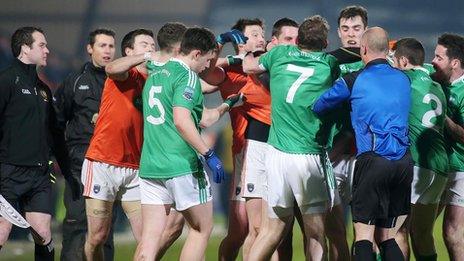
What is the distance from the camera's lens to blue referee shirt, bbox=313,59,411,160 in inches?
336

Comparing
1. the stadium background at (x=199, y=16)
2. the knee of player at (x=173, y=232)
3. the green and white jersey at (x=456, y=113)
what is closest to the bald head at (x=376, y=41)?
the green and white jersey at (x=456, y=113)

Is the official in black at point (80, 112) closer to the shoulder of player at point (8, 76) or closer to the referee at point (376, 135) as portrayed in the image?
the shoulder of player at point (8, 76)

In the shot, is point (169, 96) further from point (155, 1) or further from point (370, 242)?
point (155, 1)

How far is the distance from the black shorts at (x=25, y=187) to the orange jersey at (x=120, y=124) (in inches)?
19.5

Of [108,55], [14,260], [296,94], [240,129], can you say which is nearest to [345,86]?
[296,94]

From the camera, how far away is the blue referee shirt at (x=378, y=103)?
8523mm

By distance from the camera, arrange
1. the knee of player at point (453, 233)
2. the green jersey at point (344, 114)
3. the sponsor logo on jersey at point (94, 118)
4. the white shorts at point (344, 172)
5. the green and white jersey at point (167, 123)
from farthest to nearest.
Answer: the sponsor logo on jersey at point (94, 118)
the white shorts at point (344, 172)
the knee of player at point (453, 233)
the green jersey at point (344, 114)
the green and white jersey at point (167, 123)

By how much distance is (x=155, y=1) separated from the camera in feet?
51.8

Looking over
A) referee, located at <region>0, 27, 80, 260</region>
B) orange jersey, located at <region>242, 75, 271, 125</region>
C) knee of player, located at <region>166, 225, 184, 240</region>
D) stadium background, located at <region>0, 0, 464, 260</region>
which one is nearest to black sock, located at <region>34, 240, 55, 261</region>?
referee, located at <region>0, 27, 80, 260</region>

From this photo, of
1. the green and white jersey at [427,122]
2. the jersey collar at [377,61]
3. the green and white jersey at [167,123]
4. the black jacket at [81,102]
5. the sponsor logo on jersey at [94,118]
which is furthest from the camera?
the black jacket at [81,102]

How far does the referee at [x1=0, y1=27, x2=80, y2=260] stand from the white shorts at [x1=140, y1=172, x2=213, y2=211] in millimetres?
1291

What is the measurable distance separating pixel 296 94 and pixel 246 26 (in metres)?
1.71

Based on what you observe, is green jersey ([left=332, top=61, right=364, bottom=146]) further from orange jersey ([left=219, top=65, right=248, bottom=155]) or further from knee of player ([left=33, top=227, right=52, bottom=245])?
knee of player ([left=33, top=227, right=52, bottom=245])

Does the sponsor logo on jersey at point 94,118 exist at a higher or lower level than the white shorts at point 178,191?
higher
